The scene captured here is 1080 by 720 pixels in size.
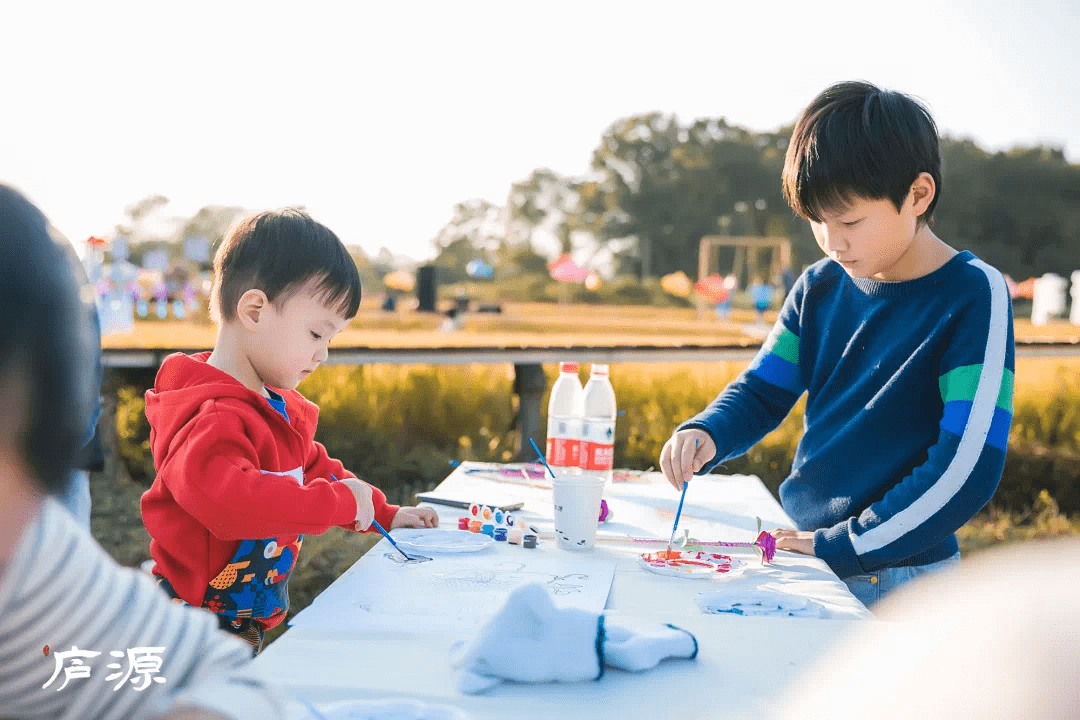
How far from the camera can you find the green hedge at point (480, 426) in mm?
4973

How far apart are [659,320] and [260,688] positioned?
6.24 metres

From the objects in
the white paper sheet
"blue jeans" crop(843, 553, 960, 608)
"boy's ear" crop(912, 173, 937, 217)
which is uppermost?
"boy's ear" crop(912, 173, 937, 217)

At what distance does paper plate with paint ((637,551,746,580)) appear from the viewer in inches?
58.4

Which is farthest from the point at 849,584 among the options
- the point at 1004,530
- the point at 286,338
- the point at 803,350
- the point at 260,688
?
the point at 1004,530

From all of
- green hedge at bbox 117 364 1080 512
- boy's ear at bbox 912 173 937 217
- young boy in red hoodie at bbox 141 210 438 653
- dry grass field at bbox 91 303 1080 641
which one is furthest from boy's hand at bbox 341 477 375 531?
green hedge at bbox 117 364 1080 512

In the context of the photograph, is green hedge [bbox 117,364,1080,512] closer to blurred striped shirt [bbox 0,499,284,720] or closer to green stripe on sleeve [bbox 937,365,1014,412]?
green stripe on sleeve [bbox 937,365,1014,412]

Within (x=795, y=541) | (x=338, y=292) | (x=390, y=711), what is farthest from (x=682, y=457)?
(x=390, y=711)

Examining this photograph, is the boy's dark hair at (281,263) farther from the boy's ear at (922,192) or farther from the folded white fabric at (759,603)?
the boy's ear at (922,192)

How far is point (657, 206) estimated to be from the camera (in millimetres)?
9797

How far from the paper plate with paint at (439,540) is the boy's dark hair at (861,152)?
835 mm

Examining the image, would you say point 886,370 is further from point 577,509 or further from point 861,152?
point 577,509

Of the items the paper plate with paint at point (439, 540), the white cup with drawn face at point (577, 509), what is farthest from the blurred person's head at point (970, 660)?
the paper plate with paint at point (439, 540)

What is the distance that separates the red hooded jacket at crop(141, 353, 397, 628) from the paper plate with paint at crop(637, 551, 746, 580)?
1.62 ft

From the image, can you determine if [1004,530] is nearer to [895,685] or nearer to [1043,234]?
[895,685]
